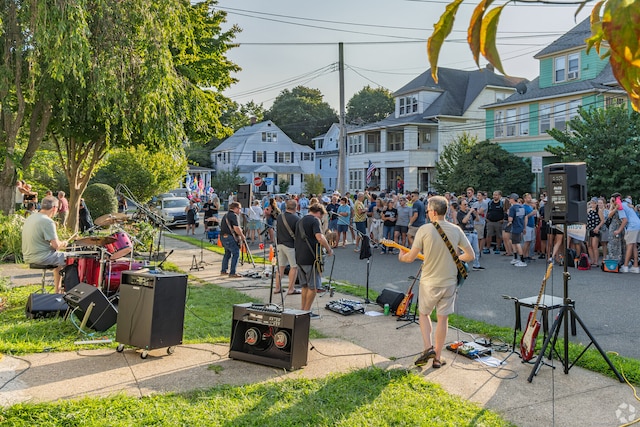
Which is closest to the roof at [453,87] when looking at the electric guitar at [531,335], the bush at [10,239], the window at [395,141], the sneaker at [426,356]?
the window at [395,141]

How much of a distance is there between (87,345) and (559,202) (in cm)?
594

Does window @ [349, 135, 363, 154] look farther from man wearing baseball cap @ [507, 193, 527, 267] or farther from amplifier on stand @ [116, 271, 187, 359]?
amplifier on stand @ [116, 271, 187, 359]

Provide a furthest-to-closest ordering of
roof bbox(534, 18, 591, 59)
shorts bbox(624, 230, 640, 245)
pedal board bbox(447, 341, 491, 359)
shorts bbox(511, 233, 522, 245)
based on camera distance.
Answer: roof bbox(534, 18, 591, 59), shorts bbox(511, 233, 522, 245), shorts bbox(624, 230, 640, 245), pedal board bbox(447, 341, 491, 359)

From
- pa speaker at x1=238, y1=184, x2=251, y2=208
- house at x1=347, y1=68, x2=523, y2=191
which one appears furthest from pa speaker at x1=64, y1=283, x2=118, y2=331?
house at x1=347, y1=68, x2=523, y2=191

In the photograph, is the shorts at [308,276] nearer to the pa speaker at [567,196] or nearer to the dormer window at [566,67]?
the pa speaker at [567,196]

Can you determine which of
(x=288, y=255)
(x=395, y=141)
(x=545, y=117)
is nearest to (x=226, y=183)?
(x=395, y=141)

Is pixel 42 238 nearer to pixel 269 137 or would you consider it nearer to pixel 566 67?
pixel 566 67

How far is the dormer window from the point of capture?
1270 inches

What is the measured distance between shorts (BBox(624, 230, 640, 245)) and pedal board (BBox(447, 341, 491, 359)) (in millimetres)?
8836

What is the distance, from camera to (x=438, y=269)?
6.39 metres

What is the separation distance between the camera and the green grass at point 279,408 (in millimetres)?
4770

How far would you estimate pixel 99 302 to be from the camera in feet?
24.7

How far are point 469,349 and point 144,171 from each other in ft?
91.0

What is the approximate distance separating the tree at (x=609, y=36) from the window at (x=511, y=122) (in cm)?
3756
